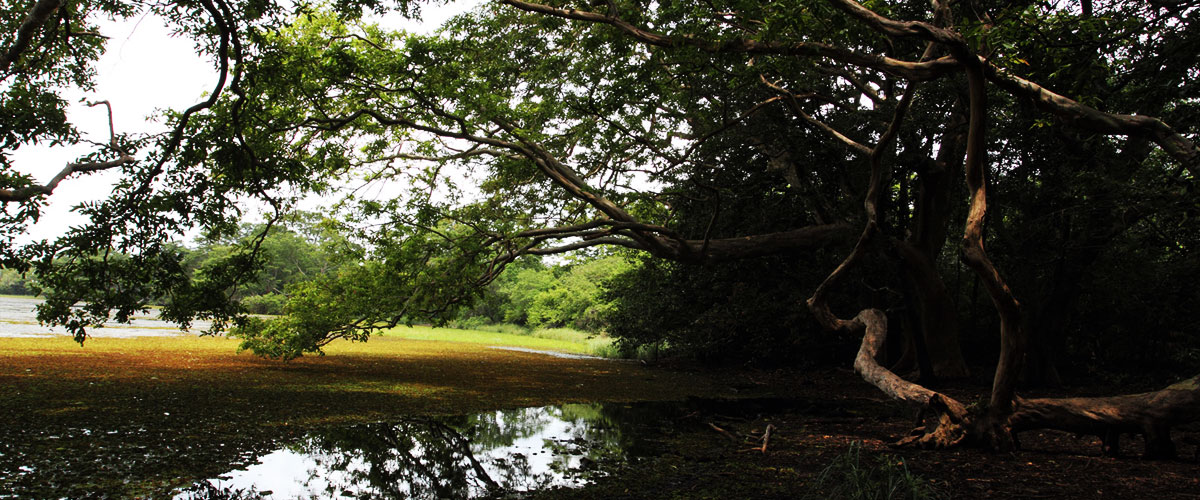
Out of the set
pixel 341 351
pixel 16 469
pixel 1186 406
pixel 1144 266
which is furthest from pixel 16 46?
pixel 1144 266

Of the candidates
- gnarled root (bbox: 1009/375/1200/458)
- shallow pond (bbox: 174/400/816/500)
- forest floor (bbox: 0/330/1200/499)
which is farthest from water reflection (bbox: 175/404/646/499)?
gnarled root (bbox: 1009/375/1200/458)

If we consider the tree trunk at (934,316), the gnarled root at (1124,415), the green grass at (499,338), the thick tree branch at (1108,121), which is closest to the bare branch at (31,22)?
the thick tree branch at (1108,121)

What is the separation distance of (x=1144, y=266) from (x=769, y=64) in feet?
20.6

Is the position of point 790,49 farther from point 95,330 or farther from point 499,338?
point 499,338

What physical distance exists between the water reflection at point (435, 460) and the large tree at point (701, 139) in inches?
82.5

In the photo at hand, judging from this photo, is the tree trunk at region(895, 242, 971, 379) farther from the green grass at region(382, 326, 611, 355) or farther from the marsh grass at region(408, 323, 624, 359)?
the green grass at region(382, 326, 611, 355)

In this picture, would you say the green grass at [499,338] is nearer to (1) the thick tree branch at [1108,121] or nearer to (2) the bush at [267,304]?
(2) the bush at [267,304]

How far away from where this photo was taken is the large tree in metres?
4.50

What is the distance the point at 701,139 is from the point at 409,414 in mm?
4948

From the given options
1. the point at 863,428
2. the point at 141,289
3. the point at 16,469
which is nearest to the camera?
the point at 16,469

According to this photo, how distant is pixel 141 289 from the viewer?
16.4 ft

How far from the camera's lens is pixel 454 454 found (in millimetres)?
4262

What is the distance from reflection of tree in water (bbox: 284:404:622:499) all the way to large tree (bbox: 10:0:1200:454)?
2066mm

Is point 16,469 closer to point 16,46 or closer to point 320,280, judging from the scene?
point 16,46
